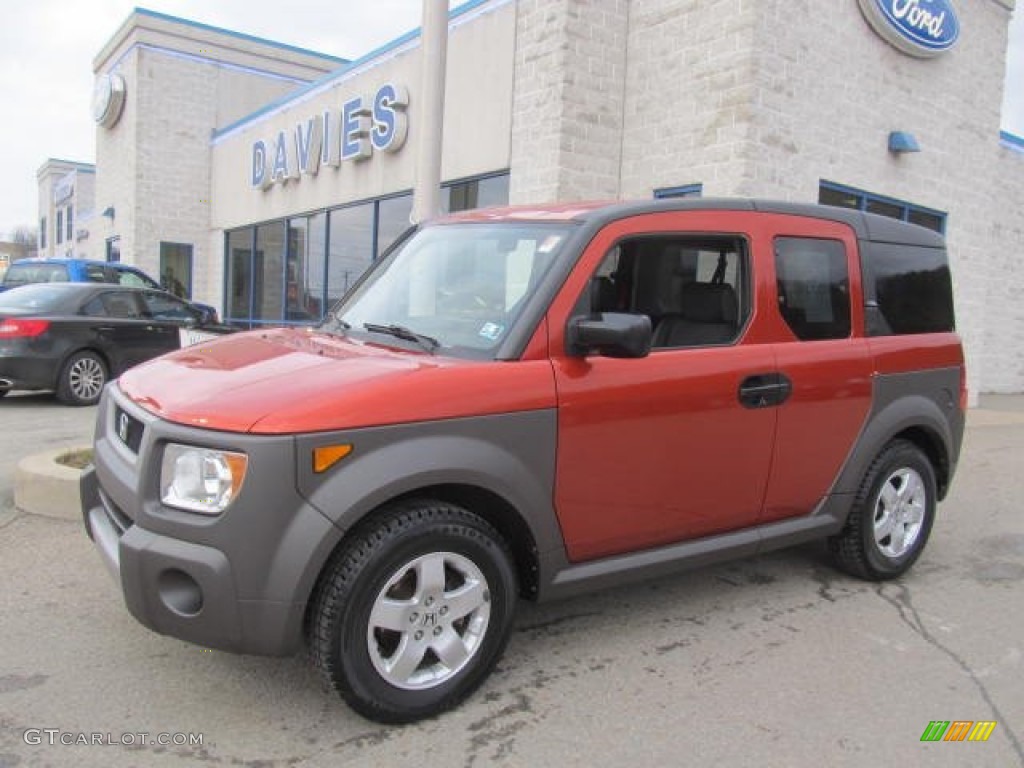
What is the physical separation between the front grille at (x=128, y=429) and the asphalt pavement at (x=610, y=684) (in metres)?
0.90

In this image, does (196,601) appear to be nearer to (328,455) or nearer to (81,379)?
(328,455)

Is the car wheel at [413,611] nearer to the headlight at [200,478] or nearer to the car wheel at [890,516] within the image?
the headlight at [200,478]

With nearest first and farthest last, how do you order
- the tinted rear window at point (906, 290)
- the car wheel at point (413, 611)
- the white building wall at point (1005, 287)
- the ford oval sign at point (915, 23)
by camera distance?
1. the car wheel at point (413, 611)
2. the tinted rear window at point (906, 290)
3. the ford oval sign at point (915, 23)
4. the white building wall at point (1005, 287)

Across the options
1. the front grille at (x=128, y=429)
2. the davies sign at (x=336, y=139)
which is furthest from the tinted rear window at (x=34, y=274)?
the front grille at (x=128, y=429)

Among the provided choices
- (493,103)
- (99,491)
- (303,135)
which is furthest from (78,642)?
(303,135)

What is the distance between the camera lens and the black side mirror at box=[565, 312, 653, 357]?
3.11m

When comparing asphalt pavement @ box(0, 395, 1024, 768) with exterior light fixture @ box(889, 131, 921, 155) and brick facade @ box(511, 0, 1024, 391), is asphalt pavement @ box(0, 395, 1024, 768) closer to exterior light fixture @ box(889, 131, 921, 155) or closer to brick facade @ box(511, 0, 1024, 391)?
brick facade @ box(511, 0, 1024, 391)

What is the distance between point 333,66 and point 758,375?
22.6m

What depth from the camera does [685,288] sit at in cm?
389

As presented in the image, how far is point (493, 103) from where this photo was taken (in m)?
10.7

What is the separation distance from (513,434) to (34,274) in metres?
14.0

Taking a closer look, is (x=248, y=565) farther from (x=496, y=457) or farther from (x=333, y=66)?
(x=333, y=66)

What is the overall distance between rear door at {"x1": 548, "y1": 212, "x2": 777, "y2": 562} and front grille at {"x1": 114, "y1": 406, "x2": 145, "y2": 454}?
1.53 metres
